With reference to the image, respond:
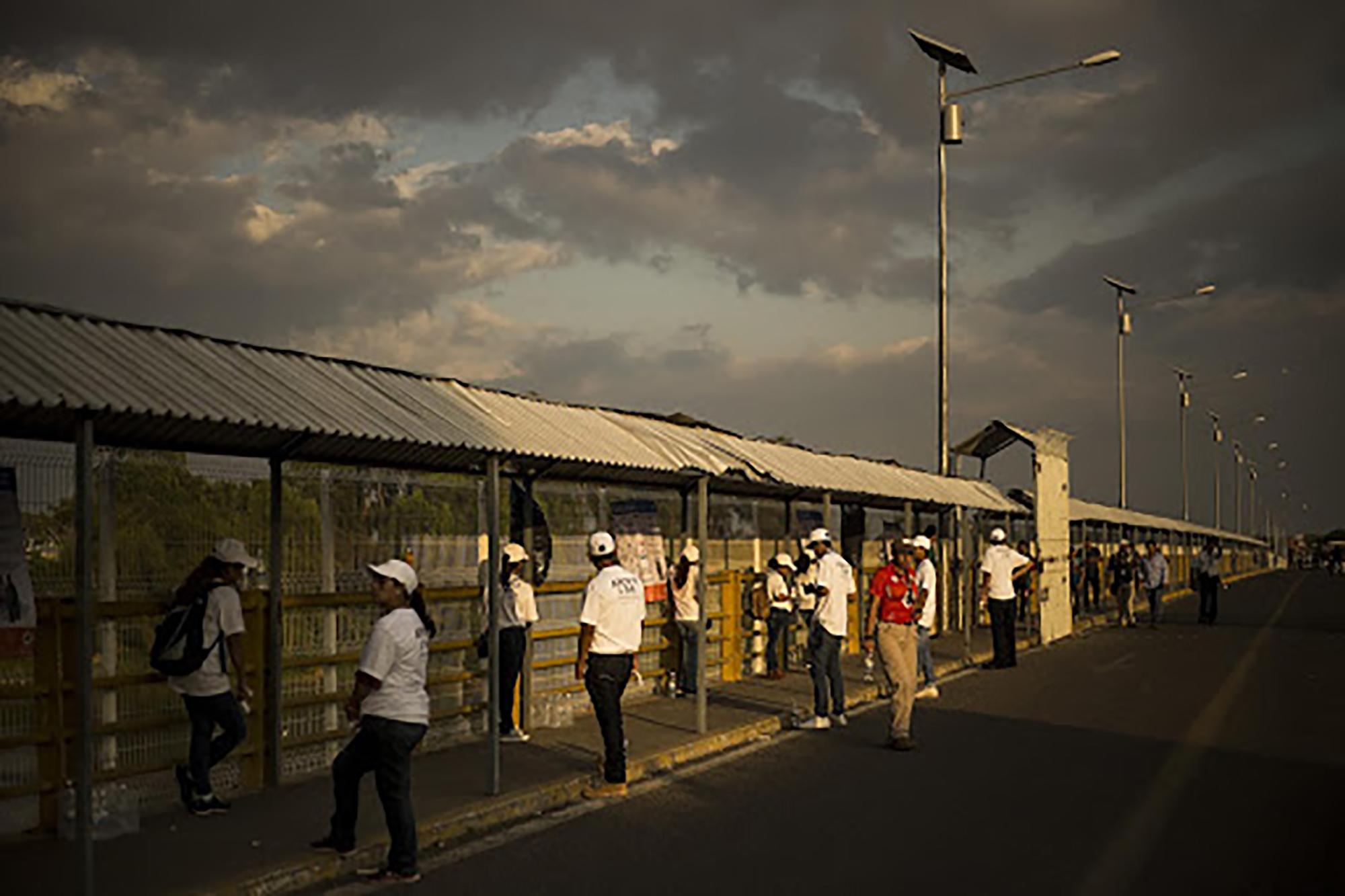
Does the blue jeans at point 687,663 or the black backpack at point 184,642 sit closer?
the black backpack at point 184,642

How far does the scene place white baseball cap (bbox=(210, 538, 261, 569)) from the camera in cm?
1038

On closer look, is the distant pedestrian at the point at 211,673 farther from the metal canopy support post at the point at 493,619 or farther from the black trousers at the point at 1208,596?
the black trousers at the point at 1208,596

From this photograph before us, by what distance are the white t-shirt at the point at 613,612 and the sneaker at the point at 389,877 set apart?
9.89 ft

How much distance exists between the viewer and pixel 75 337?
28.3 ft

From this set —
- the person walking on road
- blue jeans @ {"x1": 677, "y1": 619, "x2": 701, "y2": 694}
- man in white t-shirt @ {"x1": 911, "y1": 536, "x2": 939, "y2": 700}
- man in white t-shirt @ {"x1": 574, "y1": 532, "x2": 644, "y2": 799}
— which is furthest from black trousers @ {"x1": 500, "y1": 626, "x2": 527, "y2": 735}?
man in white t-shirt @ {"x1": 911, "y1": 536, "x2": 939, "y2": 700}

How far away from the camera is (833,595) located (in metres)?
15.4

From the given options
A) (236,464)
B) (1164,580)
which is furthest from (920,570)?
(1164,580)

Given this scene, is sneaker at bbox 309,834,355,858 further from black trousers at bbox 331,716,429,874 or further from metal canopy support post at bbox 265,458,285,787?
metal canopy support post at bbox 265,458,285,787

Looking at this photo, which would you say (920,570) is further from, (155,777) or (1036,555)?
(1036,555)

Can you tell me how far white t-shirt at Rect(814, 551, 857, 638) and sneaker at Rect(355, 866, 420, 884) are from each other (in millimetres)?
7360

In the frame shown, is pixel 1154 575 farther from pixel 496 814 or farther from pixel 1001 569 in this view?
pixel 496 814

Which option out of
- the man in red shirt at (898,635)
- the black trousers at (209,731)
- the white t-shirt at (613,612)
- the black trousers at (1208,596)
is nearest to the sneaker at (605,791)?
the white t-shirt at (613,612)

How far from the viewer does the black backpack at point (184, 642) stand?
32.8 feet

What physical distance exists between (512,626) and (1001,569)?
10.6 m
